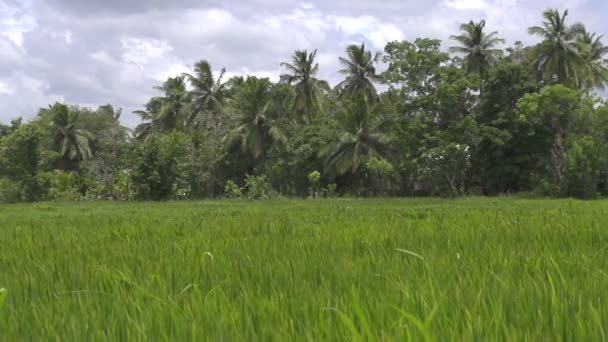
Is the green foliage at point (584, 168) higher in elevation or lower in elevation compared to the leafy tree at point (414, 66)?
lower

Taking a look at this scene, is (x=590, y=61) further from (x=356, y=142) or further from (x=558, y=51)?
(x=356, y=142)

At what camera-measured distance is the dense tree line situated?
29.7 metres

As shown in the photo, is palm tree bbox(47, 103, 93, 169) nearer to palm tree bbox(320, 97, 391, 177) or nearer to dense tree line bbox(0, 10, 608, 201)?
dense tree line bbox(0, 10, 608, 201)

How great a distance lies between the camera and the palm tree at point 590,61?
3422 centimetres

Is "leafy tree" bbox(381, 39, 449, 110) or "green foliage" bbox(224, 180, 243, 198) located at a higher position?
"leafy tree" bbox(381, 39, 449, 110)

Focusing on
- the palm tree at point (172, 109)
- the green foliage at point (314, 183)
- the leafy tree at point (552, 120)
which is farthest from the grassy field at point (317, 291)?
the palm tree at point (172, 109)

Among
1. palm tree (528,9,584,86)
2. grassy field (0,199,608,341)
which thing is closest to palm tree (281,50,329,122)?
palm tree (528,9,584,86)

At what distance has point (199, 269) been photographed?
259cm

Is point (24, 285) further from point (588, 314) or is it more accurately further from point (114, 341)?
point (588, 314)

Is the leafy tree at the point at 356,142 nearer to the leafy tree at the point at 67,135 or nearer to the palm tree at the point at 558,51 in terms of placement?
the palm tree at the point at 558,51

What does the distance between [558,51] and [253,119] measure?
17.9 meters

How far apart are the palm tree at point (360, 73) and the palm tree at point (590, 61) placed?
11.5 m

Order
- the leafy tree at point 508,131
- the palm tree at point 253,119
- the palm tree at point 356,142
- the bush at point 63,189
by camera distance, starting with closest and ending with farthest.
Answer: the leafy tree at point 508,131
the bush at point 63,189
the palm tree at point 356,142
the palm tree at point 253,119

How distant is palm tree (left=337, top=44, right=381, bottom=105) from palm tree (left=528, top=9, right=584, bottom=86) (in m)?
9.68
